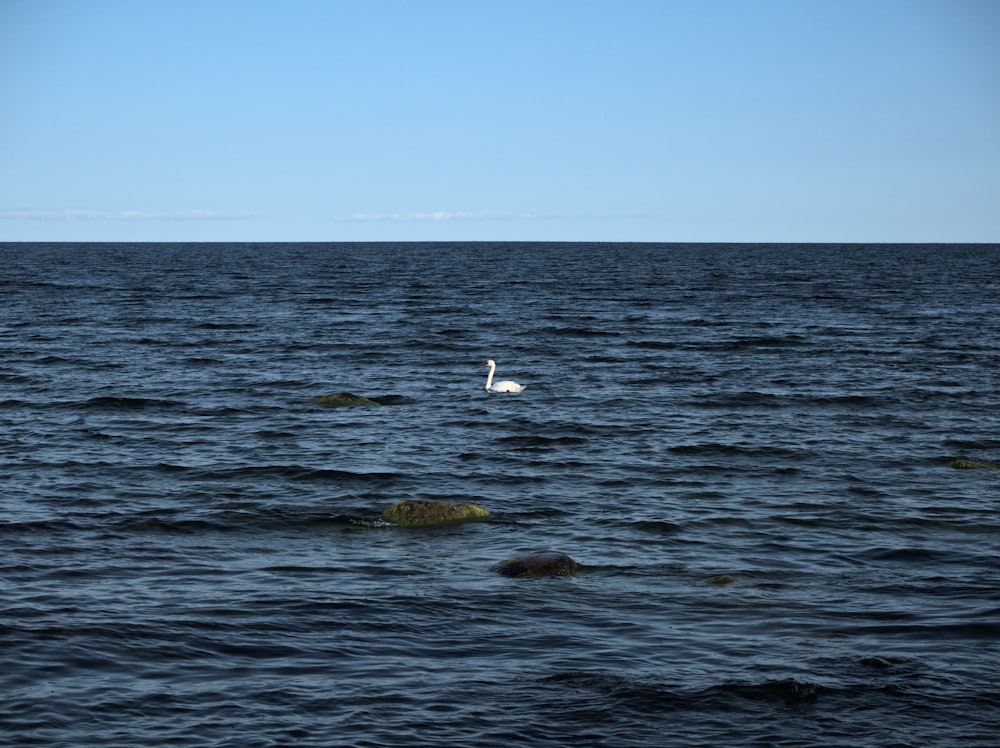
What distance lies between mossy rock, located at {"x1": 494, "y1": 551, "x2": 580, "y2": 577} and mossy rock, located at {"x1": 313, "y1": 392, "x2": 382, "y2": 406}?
50.2ft

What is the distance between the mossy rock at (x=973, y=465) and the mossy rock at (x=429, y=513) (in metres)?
9.93

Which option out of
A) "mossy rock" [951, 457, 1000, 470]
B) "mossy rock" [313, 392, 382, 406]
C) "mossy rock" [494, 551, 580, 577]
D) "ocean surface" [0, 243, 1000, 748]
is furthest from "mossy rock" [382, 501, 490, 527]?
"mossy rock" [313, 392, 382, 406]


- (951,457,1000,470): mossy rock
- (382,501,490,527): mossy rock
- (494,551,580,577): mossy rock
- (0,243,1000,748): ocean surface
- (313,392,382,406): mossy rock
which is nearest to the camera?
(0,243,1000,748): ocean surface

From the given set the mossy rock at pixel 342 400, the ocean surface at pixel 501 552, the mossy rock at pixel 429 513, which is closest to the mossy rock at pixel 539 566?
the ocean surface at pixel 501 552

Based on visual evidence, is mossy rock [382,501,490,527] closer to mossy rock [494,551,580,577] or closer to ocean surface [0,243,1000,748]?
ocean surface [0,243,1000,748]

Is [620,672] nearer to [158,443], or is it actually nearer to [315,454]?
[315,454]

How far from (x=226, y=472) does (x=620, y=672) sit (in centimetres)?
1185

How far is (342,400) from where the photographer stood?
30.0 metres

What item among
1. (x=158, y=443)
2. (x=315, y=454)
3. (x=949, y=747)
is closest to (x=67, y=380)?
(x=158, y=443)

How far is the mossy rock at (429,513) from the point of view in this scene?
17.8 meters

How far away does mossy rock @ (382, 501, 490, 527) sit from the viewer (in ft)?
58.3

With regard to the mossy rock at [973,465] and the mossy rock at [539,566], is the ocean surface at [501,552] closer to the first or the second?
the mossy rock at [539,566]

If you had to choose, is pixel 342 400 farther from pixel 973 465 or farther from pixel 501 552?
pixel 973 465

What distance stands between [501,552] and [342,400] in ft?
47.8
